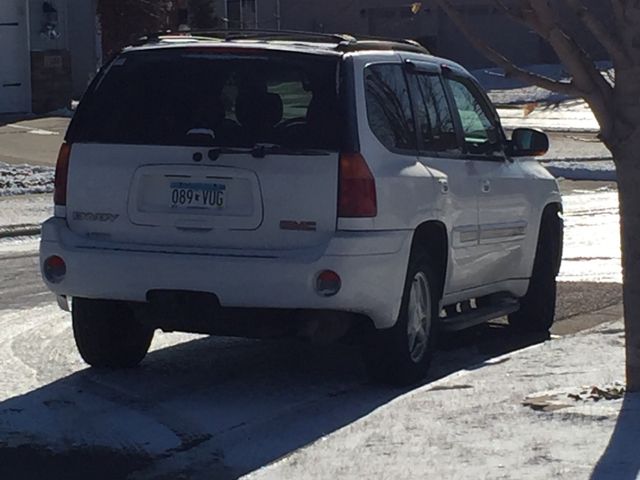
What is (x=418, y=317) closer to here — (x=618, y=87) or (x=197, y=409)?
(x=197, y=409)

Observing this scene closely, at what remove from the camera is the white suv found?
25.6ft

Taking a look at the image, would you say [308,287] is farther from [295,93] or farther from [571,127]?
[571,127]

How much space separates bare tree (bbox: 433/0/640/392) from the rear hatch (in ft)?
3.57

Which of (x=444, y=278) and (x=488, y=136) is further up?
(x=488, y=136)

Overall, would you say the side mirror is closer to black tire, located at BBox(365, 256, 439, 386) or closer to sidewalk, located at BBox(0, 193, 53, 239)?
black tire, located at BBox(365, 256, 439, 386)

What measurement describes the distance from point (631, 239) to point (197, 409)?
7.80 ft

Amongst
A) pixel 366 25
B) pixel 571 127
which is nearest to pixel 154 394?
pixel 571 127

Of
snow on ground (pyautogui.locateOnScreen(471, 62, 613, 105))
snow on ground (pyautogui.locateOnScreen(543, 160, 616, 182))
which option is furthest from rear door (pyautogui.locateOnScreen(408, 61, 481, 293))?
snow on ground (pyautogui.locateOnScreen(471, 62, 613, 105))

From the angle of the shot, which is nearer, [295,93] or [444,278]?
[295,93]

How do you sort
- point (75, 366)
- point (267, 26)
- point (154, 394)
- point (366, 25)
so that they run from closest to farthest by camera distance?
point (154, 394), point (75, 366), point (267, 26), point (366, 25)

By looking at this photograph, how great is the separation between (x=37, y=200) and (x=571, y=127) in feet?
54.1

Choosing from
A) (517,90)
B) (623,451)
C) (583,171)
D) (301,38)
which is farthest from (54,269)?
(517,90)

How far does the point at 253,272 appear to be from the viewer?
7746 millimetres

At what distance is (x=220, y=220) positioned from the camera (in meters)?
7.91
